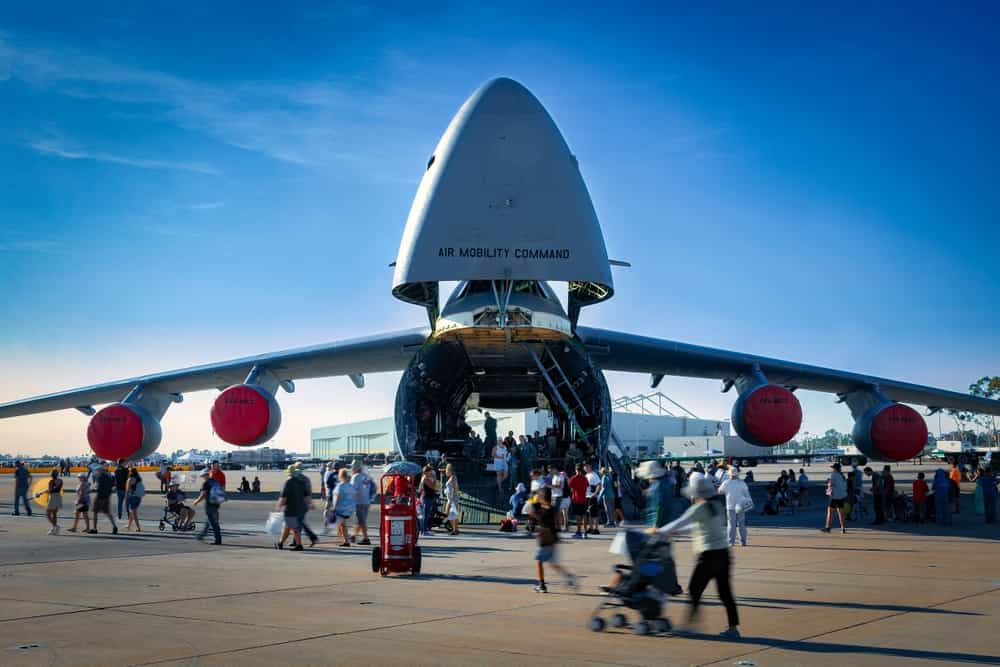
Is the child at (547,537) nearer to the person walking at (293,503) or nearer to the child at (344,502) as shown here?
the person walking at (293,503)

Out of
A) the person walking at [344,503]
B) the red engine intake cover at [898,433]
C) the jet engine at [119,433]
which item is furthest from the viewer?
the jet engine at [119,433]

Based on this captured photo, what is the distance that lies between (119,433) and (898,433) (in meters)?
18.1

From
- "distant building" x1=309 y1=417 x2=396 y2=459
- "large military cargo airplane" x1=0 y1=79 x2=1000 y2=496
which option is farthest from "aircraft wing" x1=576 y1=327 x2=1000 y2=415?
"distant building" x1=309 y1=417 x2=396 y2=459

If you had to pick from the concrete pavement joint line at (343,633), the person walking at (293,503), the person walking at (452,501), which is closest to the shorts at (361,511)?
the person walking at (293,503)

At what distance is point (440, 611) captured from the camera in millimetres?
7566

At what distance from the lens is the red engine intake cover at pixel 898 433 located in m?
21.0

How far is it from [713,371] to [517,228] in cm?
1018

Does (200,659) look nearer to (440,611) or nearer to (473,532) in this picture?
(440,611)

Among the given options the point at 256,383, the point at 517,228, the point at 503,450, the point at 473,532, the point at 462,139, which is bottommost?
the point at 473,532

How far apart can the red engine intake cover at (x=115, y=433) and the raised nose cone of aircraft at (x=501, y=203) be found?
940 cm

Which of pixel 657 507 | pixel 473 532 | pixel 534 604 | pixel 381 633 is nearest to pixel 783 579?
pixel 657 507

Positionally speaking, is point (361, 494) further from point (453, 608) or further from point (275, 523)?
point (453, 608)

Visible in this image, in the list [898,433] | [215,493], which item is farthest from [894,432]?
[215,493]

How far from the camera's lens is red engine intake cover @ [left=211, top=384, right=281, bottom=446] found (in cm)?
1998
